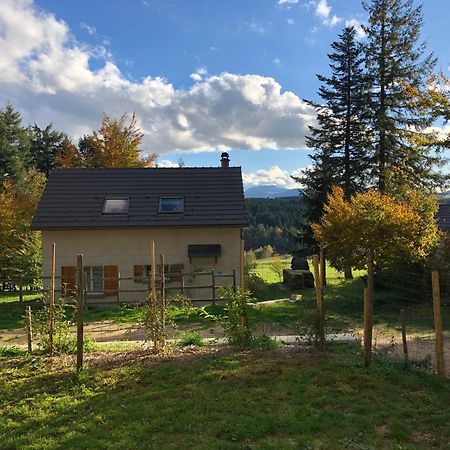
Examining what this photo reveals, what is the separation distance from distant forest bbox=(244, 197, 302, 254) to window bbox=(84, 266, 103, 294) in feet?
128

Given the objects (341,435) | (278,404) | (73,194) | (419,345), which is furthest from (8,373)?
(73,194)

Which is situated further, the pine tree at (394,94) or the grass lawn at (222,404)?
the pine tree at (394,94)

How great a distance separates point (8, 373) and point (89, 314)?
931 centimetres

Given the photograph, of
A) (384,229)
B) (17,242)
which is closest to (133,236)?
(17,242)

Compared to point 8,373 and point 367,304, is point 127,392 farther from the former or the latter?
point 367,304

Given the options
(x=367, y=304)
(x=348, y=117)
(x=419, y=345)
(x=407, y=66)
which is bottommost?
(x=419, y=345)

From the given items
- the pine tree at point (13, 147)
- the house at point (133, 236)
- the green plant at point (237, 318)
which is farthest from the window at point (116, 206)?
the pine tree at point (13, 147)

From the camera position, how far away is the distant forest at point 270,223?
216ft

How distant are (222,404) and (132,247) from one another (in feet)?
47.3

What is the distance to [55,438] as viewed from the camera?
5.08 m

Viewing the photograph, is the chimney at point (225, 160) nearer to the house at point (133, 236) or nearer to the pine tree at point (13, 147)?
the house at point (133, 236)

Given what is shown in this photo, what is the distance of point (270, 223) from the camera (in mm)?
77250

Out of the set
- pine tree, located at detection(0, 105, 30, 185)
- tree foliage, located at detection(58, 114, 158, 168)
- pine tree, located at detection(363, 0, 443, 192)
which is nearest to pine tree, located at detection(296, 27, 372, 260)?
pine tree, located at detection(363, 0, 443, 192)

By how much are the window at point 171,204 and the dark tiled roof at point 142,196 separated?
0.79ft
